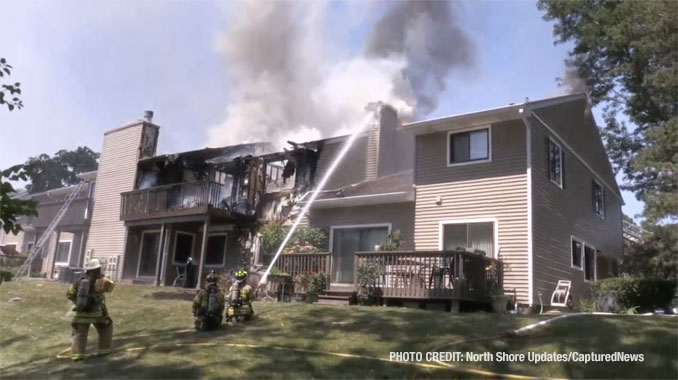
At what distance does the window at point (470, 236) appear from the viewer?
15.6m

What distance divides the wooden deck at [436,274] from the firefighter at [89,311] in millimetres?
6734

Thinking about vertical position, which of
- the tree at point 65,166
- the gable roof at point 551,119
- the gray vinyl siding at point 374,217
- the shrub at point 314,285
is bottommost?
the shrub at point 314,285

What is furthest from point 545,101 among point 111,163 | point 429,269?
point 111,163

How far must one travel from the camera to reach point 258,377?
23.5 ft

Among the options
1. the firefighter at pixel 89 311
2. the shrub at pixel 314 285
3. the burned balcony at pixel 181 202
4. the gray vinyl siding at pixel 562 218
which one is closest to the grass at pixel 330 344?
the firefighter at pixel 89 311

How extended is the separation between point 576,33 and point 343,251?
20602mm

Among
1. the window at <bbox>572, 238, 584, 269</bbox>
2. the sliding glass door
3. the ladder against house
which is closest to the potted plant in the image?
the sliding glass door

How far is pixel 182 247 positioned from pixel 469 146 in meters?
13.1

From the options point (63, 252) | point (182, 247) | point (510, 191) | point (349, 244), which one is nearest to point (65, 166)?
point (63, 252)

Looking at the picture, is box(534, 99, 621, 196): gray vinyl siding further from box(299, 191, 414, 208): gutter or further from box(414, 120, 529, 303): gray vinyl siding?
box(299, 191, 414, 208): gutter

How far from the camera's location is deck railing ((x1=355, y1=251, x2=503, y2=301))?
43.3ft

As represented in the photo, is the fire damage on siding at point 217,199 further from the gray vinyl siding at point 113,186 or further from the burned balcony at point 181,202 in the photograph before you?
the gray vinyl siding at point 113,186

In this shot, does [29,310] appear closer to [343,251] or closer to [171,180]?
[343,251]

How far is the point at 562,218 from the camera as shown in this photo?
685 inches
